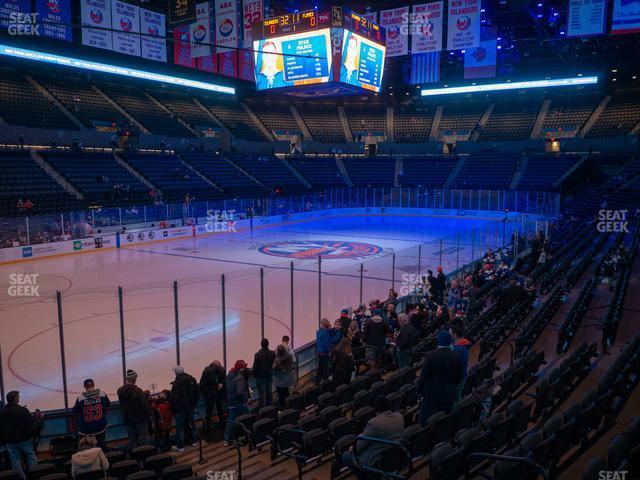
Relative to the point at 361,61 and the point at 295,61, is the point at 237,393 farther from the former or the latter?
the point at 361,61

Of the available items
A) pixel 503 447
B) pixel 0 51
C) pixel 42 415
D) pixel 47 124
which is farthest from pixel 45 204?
pixel 503 447

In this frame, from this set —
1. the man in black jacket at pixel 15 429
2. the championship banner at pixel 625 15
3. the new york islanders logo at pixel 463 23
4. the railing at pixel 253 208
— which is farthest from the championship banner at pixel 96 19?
the championship banner at pixel 625 15

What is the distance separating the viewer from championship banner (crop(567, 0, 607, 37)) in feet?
68.1

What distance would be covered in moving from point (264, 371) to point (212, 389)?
2.91 feet

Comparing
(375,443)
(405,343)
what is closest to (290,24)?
(405,343)

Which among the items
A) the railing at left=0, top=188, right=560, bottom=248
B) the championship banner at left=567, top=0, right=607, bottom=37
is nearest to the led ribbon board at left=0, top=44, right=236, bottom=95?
the railing at left=0, top=188, right=560, bottom=248

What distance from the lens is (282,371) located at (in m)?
8.59

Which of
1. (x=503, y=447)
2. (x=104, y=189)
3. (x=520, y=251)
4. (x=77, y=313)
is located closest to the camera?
(x=503, y=447)

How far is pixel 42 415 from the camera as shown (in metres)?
7.48

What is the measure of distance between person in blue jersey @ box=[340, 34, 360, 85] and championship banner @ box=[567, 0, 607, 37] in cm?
898

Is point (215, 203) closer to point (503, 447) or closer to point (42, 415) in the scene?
point (42, 415)

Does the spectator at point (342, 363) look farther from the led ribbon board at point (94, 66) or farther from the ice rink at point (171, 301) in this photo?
the led ribbon board at point (94, 66)

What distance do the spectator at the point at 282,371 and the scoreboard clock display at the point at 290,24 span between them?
16419 millimetres

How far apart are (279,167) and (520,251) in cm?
3023
